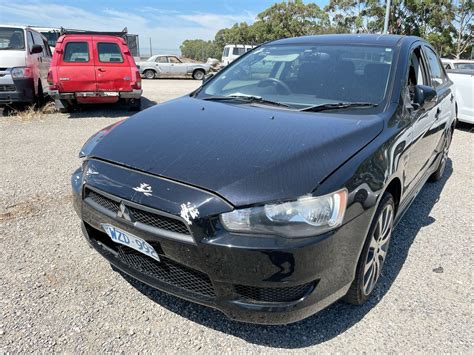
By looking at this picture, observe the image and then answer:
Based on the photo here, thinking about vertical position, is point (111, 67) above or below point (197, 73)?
above

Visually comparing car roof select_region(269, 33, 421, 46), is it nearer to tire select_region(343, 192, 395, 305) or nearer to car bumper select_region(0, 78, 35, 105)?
tire select_region(343, 192, 395, 305)

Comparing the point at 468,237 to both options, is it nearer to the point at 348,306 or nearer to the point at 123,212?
the point at 348,306

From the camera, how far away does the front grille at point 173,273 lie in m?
1.92

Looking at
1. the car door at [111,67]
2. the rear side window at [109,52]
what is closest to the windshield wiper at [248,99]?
the car door at [111,67]

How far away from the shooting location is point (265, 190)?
70.9 inches

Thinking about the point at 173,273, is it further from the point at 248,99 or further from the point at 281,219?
the point at 248,99

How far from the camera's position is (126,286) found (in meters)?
2.56

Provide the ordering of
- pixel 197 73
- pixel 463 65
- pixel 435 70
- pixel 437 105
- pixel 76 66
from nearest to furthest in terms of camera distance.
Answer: pixel 437 105 → pixel 435 70 → pixel 76 66 → pixel 463 65 → pixel 197 73

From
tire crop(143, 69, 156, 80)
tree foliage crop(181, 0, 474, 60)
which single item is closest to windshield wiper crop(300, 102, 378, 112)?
tire crop(143, 69, 156, 80)

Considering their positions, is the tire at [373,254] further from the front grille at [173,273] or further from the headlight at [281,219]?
the front grille at [173,273]

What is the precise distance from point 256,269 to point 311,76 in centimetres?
185

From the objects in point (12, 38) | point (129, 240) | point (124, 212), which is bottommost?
point (129, 240)

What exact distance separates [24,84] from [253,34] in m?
38.7

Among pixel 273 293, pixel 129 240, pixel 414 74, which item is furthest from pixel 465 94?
pixel 129 240
